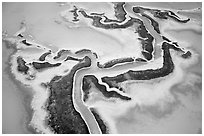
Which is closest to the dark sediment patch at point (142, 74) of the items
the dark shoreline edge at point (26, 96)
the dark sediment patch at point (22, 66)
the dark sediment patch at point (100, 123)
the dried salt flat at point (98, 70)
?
the dried salt flat at point (98, 70)

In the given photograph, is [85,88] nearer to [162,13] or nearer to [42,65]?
[42,65]

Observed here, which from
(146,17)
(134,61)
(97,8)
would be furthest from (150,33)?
(97,8)

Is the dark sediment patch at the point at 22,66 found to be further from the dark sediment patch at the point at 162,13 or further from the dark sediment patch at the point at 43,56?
the dark sediment patch at the point at 162,13

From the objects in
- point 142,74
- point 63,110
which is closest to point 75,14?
point 142,74

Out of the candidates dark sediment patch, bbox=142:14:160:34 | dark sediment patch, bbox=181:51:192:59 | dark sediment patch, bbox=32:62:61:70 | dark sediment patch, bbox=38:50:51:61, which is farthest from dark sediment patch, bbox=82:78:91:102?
dark sediment patch, bbox=142:14:160:34

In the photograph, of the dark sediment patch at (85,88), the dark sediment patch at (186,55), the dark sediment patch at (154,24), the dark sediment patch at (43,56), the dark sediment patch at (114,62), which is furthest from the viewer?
the dark sediment patch at (154,24)

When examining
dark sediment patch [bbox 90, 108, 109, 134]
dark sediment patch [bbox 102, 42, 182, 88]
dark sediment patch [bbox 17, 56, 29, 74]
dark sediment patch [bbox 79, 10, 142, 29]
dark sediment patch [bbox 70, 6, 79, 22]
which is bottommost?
dark sediment patch [bbox 90, 108, 109, 134]

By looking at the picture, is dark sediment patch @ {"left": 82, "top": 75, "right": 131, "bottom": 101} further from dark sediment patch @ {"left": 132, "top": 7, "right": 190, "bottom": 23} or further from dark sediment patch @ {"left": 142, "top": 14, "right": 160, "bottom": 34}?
dark sediment patch @ {"left": 132, "top": 7, "right": 190, "bottom": 23}

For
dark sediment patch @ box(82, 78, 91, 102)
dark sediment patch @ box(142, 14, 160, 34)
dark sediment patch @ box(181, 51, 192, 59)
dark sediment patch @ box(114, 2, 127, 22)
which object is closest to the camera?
dark sediment patch @ box(82, 78, 91, 102)
